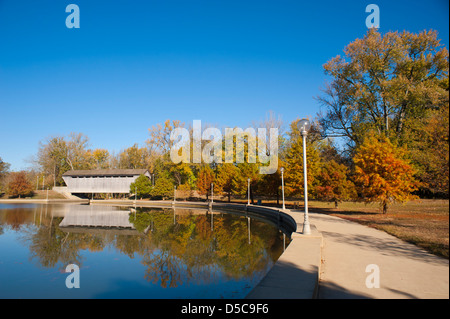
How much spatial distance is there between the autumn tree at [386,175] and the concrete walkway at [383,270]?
10.0 m

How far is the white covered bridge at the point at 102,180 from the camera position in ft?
217

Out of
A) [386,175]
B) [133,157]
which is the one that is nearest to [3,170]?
[133,157]

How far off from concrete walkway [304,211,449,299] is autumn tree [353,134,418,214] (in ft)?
32.9

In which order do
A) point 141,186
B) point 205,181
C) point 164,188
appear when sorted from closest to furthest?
point 205,181
point 164,188
point 141,186

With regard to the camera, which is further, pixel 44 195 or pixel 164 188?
pixel 44 195

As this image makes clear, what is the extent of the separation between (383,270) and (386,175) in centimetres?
1491

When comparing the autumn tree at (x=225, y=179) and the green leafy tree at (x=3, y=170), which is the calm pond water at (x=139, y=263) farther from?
the green leafy tree at (x=3, y=170)

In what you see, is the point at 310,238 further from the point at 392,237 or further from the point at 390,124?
the point at 390,124

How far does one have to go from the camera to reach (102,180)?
68.0m

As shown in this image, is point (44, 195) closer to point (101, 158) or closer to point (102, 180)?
point (102, 180)

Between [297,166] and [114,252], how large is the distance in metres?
22.0

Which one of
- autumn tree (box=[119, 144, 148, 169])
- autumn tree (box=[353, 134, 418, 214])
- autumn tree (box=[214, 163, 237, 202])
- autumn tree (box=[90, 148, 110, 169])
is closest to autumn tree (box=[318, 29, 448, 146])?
autumn tree (box=[353, 134, 418, 214])

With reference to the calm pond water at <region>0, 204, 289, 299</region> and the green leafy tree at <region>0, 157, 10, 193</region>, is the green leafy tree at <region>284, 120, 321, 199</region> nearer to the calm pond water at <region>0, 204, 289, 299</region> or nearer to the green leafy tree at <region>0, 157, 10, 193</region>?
the calm pond water at <region>0, 204, 289, 299</region>

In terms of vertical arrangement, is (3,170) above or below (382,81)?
below
